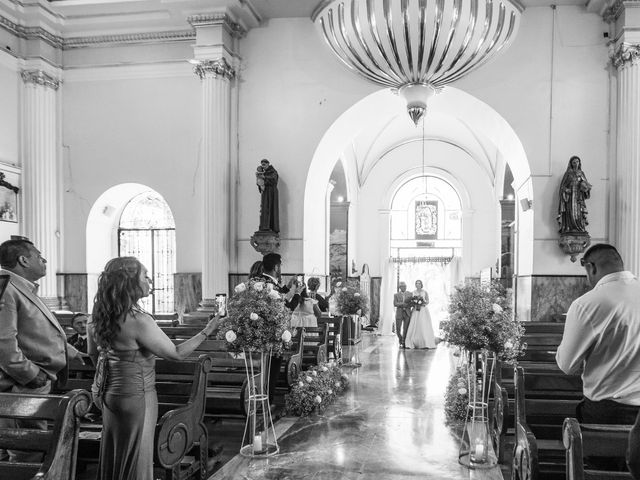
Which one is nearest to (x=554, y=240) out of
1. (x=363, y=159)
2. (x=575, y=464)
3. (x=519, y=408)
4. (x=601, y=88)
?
(x=601, y=88)

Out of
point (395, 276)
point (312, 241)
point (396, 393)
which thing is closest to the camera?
point (396, 393)

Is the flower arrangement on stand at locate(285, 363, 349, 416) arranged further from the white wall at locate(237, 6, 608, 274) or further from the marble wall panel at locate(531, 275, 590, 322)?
the marble wall panel at locate(531, 275, 590, 322)

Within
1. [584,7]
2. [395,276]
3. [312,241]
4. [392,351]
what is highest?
[584,7]

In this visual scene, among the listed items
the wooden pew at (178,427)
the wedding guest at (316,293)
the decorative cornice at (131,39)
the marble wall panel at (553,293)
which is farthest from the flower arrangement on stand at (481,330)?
the decorative cornice at (131,39)

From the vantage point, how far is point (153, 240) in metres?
13.0

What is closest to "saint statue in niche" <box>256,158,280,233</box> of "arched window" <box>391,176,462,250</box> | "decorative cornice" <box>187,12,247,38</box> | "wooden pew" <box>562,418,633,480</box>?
"decorative cornice" <box>187,12,247,38</box>

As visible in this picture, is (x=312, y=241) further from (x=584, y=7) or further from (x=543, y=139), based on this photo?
(x=584, y=7)

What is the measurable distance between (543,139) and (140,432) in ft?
31.4

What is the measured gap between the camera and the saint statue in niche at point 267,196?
36.2 feet

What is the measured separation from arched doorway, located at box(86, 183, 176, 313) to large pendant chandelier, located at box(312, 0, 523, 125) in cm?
630

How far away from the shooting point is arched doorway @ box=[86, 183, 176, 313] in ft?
40.3

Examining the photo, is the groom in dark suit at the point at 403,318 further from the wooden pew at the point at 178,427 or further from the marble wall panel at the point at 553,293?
the wooden pew at the point at 178,427

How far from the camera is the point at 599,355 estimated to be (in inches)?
123

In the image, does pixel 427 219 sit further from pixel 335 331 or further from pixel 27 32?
pixel 27 32
